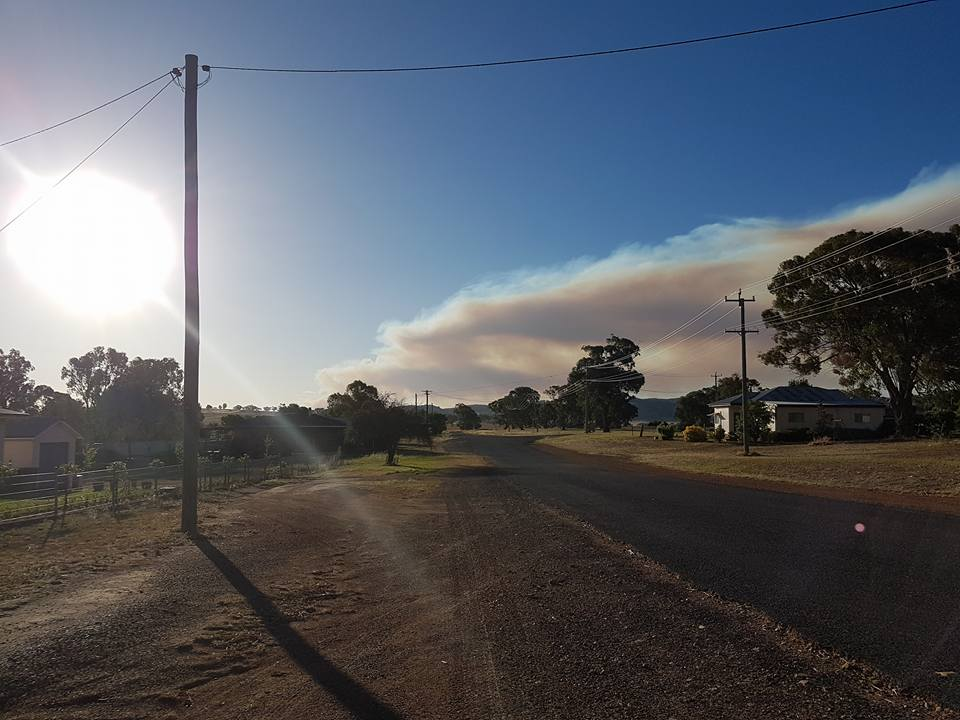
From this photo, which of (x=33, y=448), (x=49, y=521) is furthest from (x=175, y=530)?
(x=33, y=448)

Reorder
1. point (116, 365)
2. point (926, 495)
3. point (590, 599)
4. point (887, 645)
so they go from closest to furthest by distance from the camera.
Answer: point (887, 645) < point (590, 599) < point (926, 495) < point (116, 365)

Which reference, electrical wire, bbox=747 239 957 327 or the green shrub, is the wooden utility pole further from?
the green shrub

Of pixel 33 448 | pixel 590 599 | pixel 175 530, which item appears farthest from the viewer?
pixel 33 448

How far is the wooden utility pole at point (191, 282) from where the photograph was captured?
44.0 ft

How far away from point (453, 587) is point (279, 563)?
3266 mm

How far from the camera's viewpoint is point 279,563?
34.5 feet

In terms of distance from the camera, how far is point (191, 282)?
13.6m

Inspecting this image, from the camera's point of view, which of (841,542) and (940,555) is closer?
(940,555)

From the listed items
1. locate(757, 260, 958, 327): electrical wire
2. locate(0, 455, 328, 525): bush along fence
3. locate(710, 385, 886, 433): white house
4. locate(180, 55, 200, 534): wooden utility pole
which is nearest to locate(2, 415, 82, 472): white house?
locate(0, 455, 328, 525): bush along fence

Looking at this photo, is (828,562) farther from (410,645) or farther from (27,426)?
(27,426)

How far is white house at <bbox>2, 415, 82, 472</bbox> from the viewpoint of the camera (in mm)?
40728

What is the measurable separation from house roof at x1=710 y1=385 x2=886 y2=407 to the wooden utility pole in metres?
54.6

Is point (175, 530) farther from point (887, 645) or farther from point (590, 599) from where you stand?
point (887, 645)

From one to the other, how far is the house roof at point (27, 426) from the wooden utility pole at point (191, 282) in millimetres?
34459
